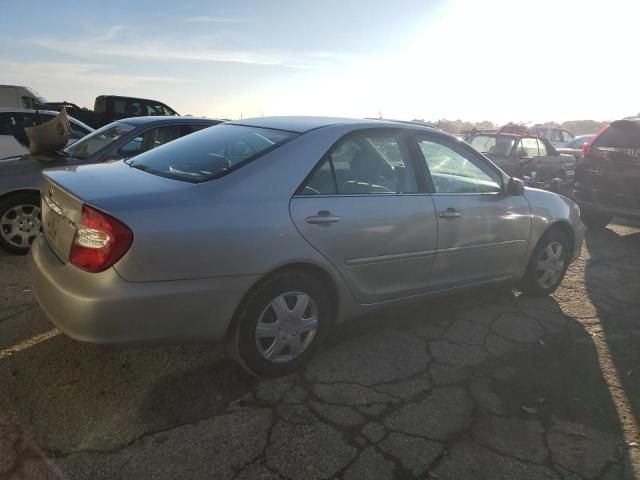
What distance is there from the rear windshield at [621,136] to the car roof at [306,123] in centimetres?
469

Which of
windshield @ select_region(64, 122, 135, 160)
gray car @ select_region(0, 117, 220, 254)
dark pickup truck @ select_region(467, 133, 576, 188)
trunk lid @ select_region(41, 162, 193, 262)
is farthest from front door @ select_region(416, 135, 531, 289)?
dark pickup truck @ select_region(467, 133, 576, 188)

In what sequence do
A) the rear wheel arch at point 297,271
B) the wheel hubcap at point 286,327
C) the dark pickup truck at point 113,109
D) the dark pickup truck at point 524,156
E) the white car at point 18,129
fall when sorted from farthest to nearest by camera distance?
the dark pickup truck at point 113,109 → the dark pickup truck at point 524,156 → the white car at point 18,129 → the wheel hubcap at point 286,327 → the rear wheel arch at point 297,271

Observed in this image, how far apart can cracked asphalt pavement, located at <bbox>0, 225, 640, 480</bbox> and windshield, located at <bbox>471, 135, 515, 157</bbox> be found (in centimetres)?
688

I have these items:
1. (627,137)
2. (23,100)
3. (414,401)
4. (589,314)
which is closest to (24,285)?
(414,401)

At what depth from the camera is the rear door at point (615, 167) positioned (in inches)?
271

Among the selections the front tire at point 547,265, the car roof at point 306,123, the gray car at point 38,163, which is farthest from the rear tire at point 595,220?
the gray car at point 38,163

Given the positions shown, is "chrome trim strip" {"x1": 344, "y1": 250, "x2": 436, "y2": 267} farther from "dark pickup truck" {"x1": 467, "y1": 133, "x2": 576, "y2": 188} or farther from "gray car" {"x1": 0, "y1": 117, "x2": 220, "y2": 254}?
"dark pickup truck" {"x1": 467, "y1": 133, "x2": 576, "y2": 188}

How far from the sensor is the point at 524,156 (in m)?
10.2

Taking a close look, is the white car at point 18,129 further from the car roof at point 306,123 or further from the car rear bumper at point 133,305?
the car rear bumper at point 133,305

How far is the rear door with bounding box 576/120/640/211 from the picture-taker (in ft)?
22.6

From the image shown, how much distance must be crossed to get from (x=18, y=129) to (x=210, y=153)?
6554 mm

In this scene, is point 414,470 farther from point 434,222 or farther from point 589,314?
point 589,314

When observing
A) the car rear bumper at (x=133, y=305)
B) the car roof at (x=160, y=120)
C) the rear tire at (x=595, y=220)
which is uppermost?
the car roof at (x=160, y=120)

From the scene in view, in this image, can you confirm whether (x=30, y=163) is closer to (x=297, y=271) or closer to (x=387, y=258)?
(x=297, y=271)
